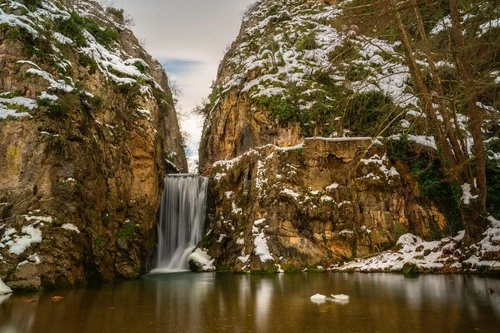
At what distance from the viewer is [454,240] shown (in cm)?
1267

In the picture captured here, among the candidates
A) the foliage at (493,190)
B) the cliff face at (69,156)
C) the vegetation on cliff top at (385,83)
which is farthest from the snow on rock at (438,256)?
the cliff face at (69,156)

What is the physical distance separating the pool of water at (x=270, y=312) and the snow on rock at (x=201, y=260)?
984 centimetres

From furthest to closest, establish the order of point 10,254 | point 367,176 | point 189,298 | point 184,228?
point 184,228 → point 367,176 → point 10,254 → point 189,298

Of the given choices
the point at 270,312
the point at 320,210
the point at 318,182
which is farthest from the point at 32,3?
the point at 270,312

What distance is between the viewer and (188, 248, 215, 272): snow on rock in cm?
1764

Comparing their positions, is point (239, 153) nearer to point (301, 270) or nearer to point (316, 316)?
point (301, 270)

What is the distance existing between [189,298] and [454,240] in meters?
9.37

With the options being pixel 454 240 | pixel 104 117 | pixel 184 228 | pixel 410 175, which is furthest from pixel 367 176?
pixel 104 117

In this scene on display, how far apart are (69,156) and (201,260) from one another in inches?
328

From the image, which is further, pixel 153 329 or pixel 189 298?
pixel 189 298

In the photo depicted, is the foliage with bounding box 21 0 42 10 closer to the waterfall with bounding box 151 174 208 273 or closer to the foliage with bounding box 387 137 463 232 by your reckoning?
the waterfall with bounding box 151 174 208 273

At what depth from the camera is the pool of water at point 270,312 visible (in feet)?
14.6

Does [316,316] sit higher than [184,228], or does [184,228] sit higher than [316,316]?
[184,228]

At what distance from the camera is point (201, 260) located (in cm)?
1803
